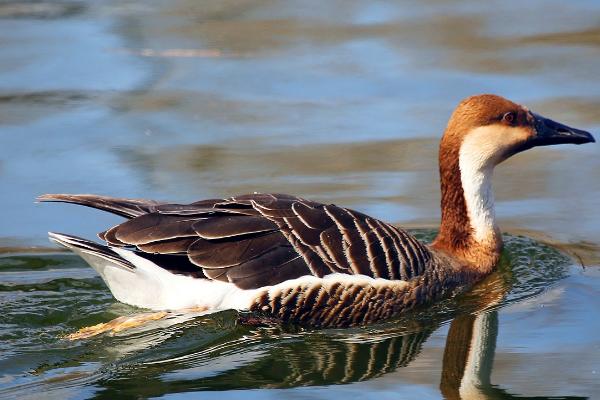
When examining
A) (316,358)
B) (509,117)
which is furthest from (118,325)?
(509,117)

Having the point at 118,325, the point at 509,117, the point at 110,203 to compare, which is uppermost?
the point at 509,117

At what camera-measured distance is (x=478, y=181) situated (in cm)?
871

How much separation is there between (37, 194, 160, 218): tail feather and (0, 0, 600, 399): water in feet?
2.16

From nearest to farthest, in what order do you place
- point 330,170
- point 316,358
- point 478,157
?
1. point 316,358
2. point 478,157
3. point 330,170

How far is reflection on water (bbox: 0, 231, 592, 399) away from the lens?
6.92 meters

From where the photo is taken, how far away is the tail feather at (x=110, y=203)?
7.74 m

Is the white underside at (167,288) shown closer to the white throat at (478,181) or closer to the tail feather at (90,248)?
the tail feather at (90,248)

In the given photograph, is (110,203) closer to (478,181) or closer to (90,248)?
(90,248)

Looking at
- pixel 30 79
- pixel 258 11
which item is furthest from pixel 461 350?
pixel 258 11

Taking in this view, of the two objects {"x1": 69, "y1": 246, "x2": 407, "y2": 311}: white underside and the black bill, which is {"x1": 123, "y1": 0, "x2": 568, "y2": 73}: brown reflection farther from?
{"x1": 69, "y1": 246, "x2": 407, "y2": 311}: white underside

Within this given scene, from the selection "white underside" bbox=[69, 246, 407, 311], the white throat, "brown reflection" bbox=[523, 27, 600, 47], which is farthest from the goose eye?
"brown reflection" bbox=[523, 27, 600, 47]

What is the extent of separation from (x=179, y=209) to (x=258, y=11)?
23.8ft

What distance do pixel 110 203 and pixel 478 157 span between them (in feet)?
8.52

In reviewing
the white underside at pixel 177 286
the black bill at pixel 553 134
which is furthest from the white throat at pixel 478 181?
the white underside at pixel 177 286
